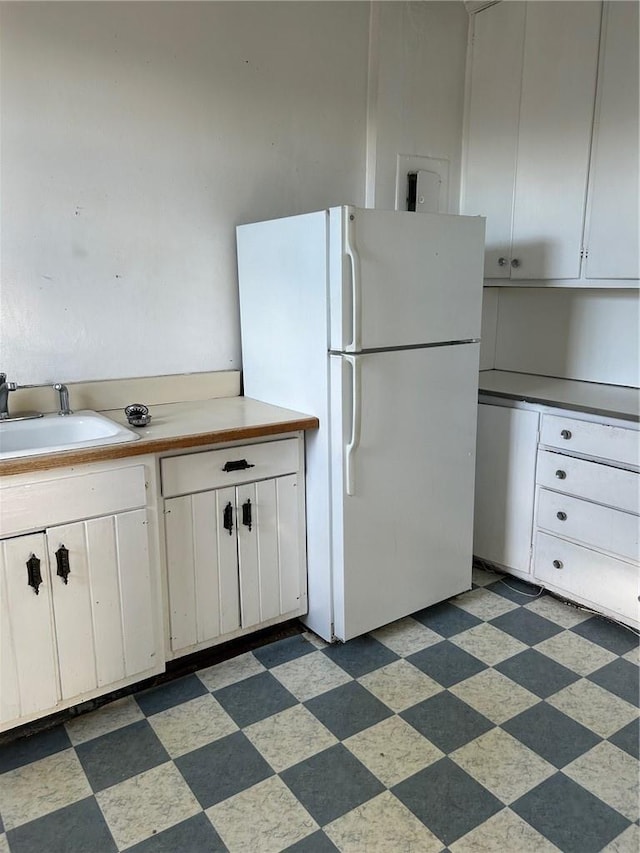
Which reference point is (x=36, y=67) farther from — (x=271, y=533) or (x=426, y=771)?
(x=426, y=771)

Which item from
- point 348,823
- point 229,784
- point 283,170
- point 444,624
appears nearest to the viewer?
point 348,823

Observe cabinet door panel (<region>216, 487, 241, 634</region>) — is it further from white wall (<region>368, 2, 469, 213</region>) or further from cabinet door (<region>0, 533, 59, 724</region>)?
white wall (<region>368, 2, 469, 213</region>)

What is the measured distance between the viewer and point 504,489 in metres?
2.78

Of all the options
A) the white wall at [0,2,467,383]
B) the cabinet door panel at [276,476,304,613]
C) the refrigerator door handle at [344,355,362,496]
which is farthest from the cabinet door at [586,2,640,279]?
the cabinet door panel at [276,476,304,613]

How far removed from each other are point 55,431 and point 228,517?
2.13 feet

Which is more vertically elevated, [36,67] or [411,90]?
[411,90]

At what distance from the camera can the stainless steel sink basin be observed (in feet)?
6.68

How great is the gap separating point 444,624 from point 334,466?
835 millimetres

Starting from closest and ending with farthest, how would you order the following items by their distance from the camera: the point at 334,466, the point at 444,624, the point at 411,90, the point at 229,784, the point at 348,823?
1. the point at 348,823
2. the point at 229,784
3. the point at 334,466
4. the point at 444,624
5. the point at 411,90

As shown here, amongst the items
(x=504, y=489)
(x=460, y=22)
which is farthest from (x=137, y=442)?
(x=460, y=22)

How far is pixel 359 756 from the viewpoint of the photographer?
181cm

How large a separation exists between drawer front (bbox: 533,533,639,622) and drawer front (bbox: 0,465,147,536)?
1.66 meters

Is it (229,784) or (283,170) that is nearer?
(229,784)

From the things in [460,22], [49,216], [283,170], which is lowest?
[49,216]
